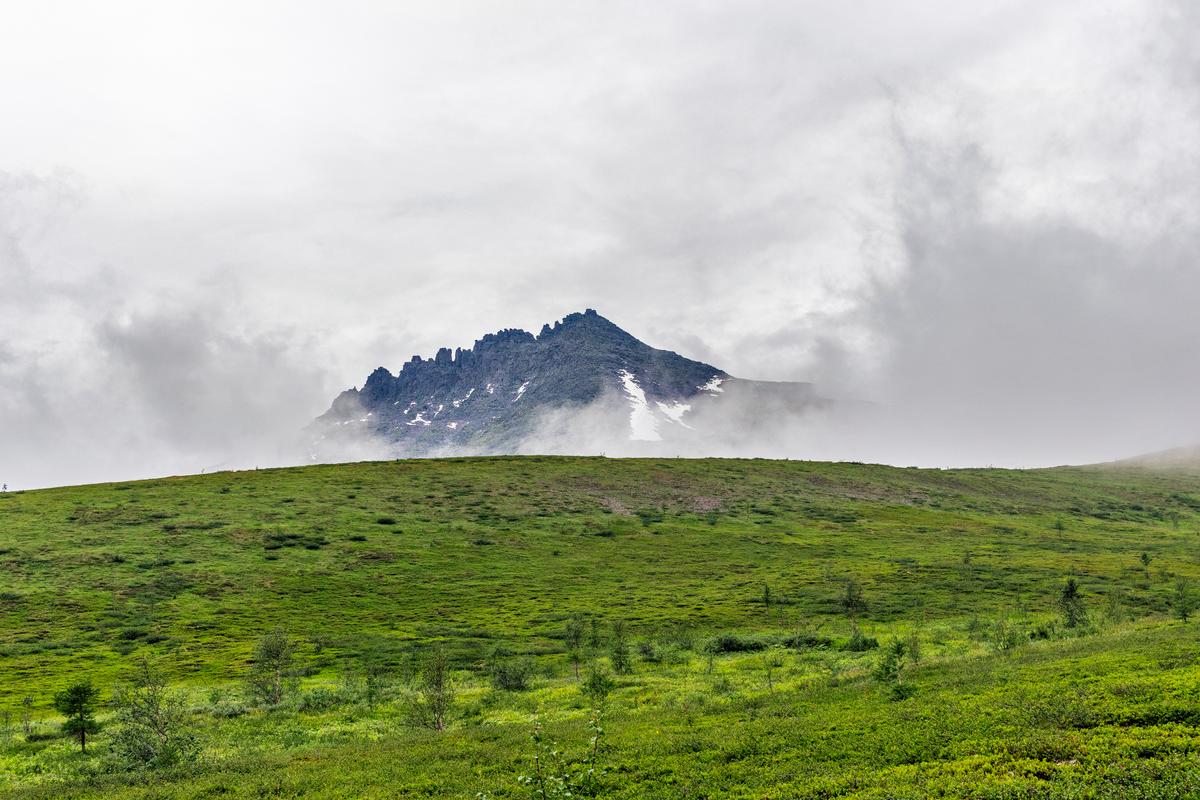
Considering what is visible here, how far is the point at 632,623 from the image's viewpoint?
261 feet

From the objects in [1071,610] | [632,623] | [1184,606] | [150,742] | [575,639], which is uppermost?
[150,742]

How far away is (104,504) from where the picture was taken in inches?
4857

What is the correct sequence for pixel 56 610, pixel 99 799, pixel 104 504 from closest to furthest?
pixel 99 799, pixel 56 610, pixel 104 504

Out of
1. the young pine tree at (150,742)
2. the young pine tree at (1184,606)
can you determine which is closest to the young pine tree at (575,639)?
the young pine tree at (150,742)

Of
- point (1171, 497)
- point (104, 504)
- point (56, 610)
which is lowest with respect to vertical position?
point (1171, 497)

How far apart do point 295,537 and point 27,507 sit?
163 feet

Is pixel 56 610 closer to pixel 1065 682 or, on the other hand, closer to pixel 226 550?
pixel 226 550

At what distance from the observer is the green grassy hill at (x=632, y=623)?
25.5 metres

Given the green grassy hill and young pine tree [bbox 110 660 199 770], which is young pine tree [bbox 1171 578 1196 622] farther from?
young pine tree [bbox 110 660 199 770]

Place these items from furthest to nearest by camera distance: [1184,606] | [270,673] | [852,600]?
1. [852,600]
2. [270,673]
3. [1184,606]

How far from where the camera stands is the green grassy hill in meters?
25.5

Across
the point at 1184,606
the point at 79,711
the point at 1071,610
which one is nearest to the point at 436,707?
the point at 79,711

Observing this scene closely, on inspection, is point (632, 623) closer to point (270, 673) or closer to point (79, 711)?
point (270, 673)

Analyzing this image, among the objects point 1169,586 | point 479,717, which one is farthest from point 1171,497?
point 479,717
